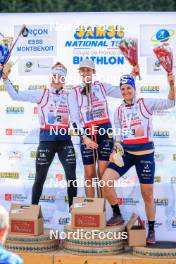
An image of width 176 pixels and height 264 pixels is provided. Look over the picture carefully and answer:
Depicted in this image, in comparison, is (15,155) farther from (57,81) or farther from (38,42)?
(38,42)

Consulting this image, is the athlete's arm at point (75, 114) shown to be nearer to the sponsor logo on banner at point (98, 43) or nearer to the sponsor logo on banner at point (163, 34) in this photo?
the sponsor logo on banner at point (98, 43)

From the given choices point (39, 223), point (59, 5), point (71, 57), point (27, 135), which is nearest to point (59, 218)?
point (39, 223)

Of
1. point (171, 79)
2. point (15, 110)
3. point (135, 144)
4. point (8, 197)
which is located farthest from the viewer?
point (8, 197)

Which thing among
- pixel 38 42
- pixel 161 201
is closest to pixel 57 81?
pixel 38 42

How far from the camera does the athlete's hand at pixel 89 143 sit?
6586mm

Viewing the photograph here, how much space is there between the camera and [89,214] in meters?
6.48

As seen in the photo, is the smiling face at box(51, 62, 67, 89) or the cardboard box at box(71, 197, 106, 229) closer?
the cardboard box at box(71, 197, 106, 229)

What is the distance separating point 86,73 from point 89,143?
56 centimetres

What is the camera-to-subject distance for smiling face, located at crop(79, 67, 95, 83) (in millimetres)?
6555

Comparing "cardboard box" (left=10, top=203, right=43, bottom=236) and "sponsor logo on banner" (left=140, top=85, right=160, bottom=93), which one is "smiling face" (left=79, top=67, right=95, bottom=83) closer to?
"sponsor logo on banner" (left=140, top=85, right=160, bottom=93)

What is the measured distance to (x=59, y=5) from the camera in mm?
9891

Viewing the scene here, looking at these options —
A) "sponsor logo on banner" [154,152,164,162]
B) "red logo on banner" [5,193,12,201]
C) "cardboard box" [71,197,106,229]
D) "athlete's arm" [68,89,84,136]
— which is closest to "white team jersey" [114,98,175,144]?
"sponsor logo on banner" [154,152,164,162]

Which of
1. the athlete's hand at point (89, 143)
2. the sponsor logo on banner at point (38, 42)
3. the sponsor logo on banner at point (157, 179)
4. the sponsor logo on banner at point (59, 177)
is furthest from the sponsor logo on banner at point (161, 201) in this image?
the sponsor logo on banner at point (38, 42)

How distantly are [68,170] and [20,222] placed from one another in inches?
22.2
